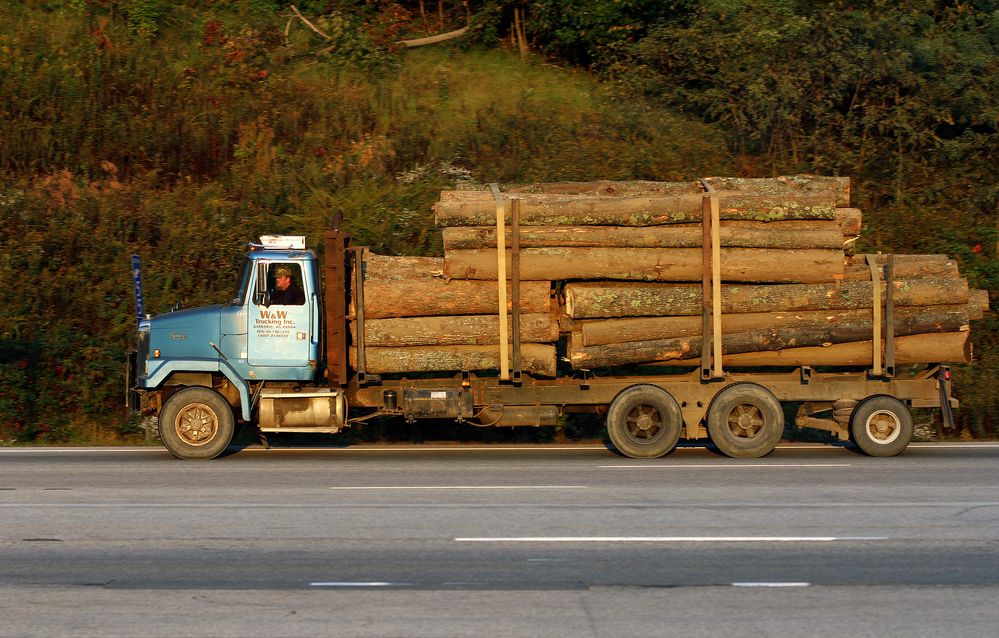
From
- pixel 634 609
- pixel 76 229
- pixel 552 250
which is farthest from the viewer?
pixel 76 229

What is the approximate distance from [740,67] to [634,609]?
20.0m

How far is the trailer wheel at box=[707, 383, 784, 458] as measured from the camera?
578 inches

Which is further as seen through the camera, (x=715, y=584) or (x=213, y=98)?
(x=213, y=98)

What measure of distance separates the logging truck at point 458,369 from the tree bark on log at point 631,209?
244 millimetres

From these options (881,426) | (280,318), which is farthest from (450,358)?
(881,426)

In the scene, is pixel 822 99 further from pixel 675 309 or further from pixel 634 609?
pixel 634 609

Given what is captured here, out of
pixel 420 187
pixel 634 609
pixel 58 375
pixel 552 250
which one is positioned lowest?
pixel 634 609

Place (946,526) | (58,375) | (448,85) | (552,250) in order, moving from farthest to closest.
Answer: (448,85)
(58,375)
(552,250)
(946,526)

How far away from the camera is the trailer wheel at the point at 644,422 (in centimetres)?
1468

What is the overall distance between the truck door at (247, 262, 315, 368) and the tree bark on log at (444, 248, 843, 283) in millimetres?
1923

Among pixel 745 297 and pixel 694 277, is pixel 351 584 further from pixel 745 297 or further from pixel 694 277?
pixel 745 297

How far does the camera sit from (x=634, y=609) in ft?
26.0

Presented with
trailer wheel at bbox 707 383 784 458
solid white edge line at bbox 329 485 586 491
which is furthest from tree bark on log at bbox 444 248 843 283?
solid white edge line at bbox 329 485 586 491

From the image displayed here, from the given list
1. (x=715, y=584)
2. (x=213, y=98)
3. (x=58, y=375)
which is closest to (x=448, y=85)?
(x=213, y=98)
